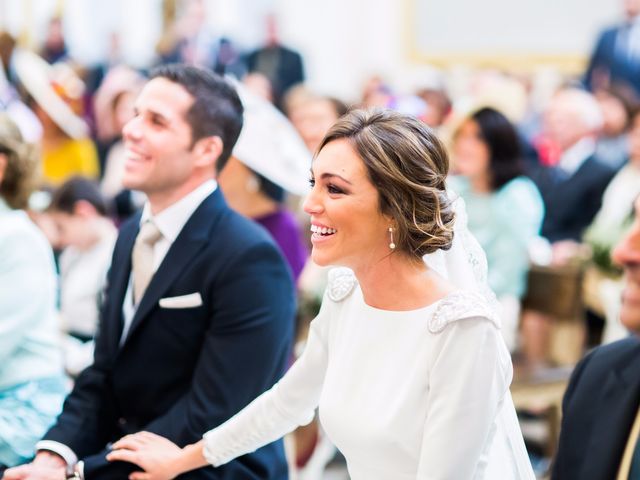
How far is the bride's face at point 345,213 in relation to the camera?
7.09ft

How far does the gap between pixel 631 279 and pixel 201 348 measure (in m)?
1.15

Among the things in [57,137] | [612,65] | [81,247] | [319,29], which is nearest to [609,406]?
[81,247]

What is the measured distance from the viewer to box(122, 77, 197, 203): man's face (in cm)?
287

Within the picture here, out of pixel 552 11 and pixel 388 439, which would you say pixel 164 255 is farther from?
pixel 552 11

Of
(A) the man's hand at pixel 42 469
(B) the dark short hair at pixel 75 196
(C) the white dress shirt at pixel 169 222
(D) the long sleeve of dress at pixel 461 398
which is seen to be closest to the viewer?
(D) the long sleeve of dress at pixel 461 398

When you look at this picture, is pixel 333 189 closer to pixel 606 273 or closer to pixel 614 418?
pixel 614 418

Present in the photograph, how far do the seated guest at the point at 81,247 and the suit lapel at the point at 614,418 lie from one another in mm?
2941

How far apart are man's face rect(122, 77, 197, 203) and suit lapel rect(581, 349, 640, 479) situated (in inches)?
50.5

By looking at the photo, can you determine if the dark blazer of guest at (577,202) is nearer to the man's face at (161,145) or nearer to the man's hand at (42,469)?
the man's face at (161,145)

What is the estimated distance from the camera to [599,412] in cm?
229

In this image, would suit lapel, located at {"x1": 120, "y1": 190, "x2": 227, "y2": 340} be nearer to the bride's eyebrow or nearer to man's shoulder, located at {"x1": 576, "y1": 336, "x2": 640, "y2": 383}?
the bride's eyebrow

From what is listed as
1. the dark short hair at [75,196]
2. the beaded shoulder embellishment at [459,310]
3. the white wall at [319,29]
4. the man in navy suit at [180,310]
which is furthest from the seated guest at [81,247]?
the white wall at [319,29]

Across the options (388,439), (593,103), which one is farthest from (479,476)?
(593,103)

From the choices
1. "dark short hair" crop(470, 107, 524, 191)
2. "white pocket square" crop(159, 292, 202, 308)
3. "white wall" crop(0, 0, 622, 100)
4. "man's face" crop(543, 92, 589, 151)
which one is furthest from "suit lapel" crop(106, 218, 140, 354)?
"white wall" crop(0, 0, 622, 100)
